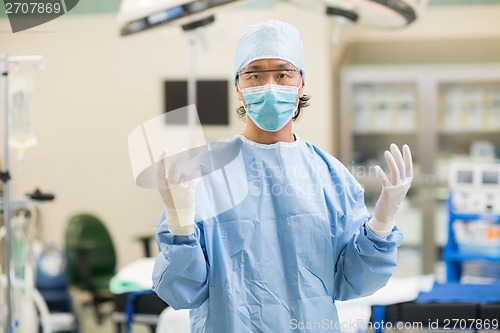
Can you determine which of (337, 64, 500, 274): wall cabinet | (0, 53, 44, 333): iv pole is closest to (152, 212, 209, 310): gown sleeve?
(0, 53, 44, 333): iv pole

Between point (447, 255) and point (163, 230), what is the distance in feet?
7.32

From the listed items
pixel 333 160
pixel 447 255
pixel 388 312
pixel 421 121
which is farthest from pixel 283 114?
pixel 421 121

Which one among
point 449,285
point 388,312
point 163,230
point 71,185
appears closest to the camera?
point 163,230

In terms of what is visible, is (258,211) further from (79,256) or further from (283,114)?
(79,256)

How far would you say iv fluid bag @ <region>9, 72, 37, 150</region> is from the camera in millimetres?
2676

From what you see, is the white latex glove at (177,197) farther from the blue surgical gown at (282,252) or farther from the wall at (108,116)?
the wall at (108,116)

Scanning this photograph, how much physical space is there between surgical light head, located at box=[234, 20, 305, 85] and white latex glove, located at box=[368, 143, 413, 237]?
0.30 meters

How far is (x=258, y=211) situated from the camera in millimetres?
1724

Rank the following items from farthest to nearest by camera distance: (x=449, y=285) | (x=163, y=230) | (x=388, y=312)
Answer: (x=449, y=285)
(x=388, y=312)
(x=163, y=230)

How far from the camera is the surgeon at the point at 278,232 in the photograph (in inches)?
65.5

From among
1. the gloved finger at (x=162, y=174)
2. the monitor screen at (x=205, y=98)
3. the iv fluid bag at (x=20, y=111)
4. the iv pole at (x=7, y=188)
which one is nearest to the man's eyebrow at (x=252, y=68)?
the gloved finger at (x=162, y=174)

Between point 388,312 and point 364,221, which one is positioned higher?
point 364,221

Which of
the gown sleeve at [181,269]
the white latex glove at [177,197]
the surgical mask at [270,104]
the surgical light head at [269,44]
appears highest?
the surgical light head at [269,44]

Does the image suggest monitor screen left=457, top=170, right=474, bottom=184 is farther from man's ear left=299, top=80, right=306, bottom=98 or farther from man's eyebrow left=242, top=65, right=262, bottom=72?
man's eyebrow left=242, top=65, right=262, bottom=72
